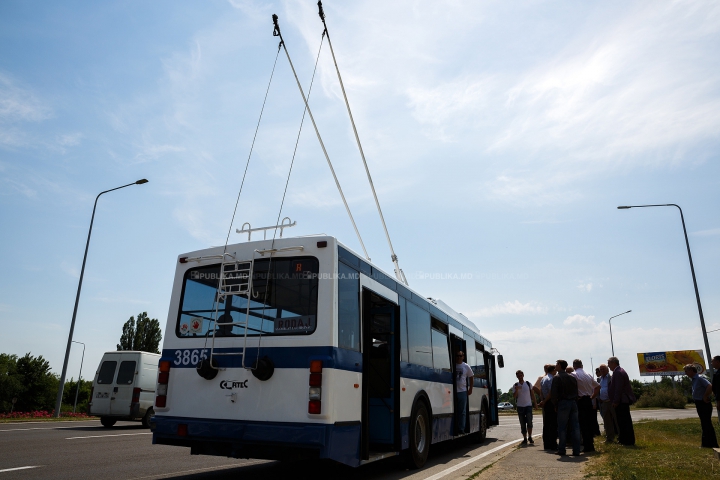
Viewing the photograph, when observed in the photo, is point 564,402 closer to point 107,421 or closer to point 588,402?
point 588,402

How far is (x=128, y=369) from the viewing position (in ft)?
54.6

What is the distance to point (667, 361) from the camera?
75875mm

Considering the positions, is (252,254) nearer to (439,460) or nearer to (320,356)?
(320,356)

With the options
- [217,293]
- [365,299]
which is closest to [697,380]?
[365,299]

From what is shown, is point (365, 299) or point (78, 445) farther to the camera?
point (78, 445)

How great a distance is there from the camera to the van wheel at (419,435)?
28.8ft

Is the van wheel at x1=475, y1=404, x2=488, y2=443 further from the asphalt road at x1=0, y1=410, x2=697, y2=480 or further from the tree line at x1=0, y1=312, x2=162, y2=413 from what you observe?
the tree line at x1=0, y1=312, x2=162, y2=413

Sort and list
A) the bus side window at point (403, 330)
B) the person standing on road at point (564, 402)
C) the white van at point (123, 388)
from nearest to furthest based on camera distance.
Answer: the bus side window at point (403, 330) < the person standing on road at point (564, 402) < the white van at point (123, 388)

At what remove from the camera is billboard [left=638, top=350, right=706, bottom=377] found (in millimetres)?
73812

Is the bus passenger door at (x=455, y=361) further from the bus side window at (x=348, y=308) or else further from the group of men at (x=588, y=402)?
the bus side window at (x=348, y=308)

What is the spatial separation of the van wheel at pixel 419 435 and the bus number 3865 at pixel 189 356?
3.59 m

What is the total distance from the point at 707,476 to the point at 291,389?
5167 mm

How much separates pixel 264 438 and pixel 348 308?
188 centimetres

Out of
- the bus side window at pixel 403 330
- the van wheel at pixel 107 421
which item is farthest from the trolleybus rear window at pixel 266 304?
the van wheel at pixel 107 421
